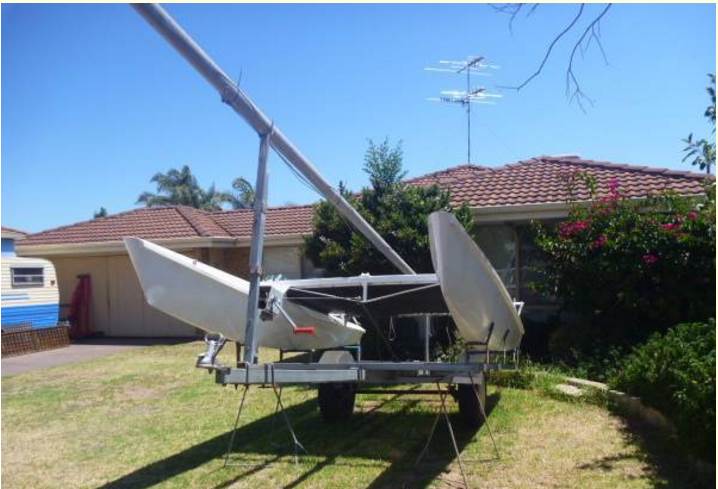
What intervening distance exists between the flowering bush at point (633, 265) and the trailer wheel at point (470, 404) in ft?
11.7

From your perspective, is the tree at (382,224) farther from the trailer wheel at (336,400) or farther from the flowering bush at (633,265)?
the trailer wheel at (336,400)

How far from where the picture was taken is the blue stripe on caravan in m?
15.6

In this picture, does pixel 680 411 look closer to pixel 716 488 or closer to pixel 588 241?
pixel 716 488

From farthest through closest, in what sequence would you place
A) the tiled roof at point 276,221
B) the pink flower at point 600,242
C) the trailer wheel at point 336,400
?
the tiled roof at point 276,221, the pink flower at point 600,242, the trailer wheel at point 336,400

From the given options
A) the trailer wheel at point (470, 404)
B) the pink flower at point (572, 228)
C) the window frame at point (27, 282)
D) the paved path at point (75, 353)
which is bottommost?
the paved path at point (75, 353)

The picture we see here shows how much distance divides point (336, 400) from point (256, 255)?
2948 millimetres

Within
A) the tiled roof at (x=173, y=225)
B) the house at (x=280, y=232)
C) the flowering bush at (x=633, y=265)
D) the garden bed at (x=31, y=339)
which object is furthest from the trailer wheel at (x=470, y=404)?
the garden bed at (x=31, y=339)

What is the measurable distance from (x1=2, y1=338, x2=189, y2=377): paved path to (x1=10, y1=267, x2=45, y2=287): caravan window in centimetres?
173

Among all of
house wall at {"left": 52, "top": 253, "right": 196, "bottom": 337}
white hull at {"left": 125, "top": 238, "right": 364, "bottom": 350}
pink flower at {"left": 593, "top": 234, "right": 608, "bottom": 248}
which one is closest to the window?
pink flower at {"left": 593, "top": 234, "right": 608, "bottom": 248}

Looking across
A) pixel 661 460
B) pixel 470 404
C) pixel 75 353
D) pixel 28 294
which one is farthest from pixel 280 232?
pixel 661 460

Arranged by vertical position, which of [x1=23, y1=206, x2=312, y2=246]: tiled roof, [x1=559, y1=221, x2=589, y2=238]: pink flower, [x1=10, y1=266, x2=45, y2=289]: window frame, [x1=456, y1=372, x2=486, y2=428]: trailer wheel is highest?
[x1=23, y1=206, x2=312, y2=246]: tiled roof

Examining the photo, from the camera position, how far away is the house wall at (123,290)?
1752 cm

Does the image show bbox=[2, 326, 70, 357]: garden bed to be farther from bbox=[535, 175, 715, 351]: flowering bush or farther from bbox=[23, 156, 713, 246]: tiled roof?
bbox=[535, 175, 715, 351]: flowering bush

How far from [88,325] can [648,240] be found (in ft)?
47.9
